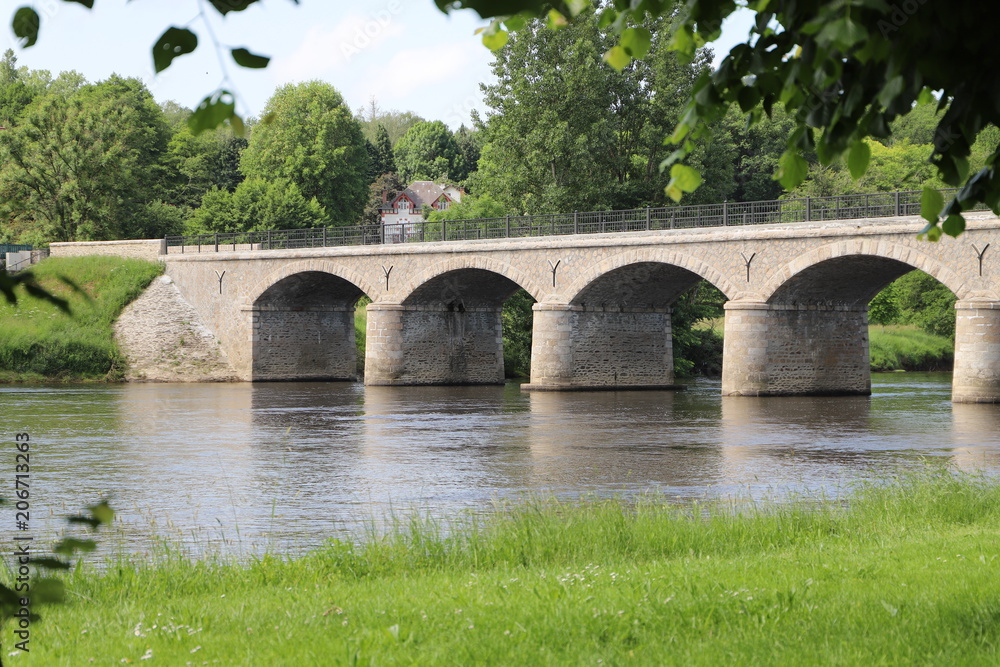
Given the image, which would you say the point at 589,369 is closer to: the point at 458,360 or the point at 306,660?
the point at 458,360

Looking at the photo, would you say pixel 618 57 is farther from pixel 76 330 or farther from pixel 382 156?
pixel 382 156

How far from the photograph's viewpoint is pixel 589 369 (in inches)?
1613

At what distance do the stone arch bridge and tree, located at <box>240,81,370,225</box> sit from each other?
26.0 metres

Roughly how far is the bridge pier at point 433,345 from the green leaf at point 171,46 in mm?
41099

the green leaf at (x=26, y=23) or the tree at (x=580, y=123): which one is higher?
the tree at (x=580, y=123)

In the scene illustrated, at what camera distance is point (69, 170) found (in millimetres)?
60062

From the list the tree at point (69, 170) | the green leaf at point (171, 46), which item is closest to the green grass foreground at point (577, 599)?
the green leaf at point (171, 46)

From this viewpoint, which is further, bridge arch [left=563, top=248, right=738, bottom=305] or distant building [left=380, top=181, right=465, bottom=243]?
distant building [left=380, top=181, right=465, bottom=243]

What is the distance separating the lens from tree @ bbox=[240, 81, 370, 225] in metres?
79.0

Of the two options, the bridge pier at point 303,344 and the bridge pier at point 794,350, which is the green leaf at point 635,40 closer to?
the bridge pier at point 794,350

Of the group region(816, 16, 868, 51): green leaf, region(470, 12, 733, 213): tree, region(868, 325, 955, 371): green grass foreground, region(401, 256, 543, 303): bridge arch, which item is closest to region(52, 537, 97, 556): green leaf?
region(816, 16, 868, 51): green leaf

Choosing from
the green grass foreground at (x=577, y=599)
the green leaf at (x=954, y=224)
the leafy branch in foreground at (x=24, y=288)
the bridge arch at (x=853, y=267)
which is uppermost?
the bridge arch at (x=853, y=267)

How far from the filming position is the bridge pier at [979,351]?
31.1 meters

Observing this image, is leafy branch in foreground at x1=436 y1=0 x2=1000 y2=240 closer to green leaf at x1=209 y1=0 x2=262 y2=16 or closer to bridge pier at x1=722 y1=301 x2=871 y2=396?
green leaf at x1=209 y1=0 x2=262 y2=16
